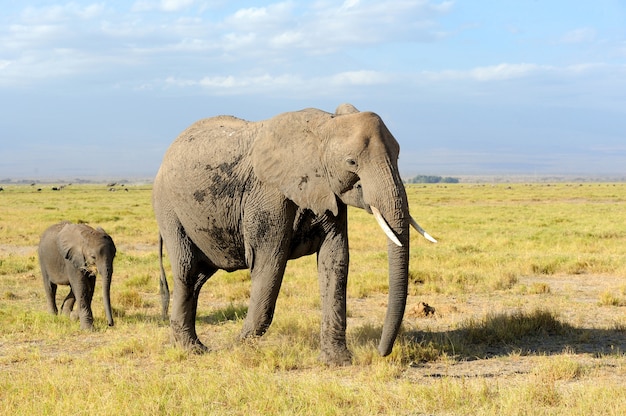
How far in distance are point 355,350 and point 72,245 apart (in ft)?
15.9

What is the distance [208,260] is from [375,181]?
266cm

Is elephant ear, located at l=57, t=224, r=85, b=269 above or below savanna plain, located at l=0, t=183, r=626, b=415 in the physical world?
above

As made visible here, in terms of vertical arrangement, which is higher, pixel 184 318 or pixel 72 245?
pixel 72 245

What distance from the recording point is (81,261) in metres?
10.4

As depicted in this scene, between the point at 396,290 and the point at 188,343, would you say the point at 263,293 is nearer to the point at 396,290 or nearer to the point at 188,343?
the point at 188,343

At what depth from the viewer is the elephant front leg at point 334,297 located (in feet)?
24.9

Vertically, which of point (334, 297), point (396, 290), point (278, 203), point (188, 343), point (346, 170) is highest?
point (346, 170)

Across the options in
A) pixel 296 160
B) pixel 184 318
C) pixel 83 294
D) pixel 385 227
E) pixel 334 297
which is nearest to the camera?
pixel 385 227

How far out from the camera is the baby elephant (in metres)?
10.1

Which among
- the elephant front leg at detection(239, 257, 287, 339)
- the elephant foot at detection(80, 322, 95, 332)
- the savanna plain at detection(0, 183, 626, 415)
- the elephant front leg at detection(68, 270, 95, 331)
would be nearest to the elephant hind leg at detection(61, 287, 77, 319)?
the savanna plain at detection(0, 183, 626, 415)

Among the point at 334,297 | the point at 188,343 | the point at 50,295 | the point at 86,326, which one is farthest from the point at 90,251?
the point at 334,297

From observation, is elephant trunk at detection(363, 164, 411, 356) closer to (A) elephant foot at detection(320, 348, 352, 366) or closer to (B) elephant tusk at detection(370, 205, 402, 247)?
(B) elephant tusk at detection(370, 205, 402, 247)

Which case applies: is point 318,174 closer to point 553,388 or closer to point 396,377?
point 396,377

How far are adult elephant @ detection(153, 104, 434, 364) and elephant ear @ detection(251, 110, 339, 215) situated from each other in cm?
1
